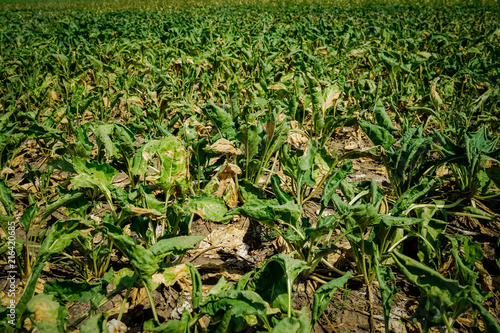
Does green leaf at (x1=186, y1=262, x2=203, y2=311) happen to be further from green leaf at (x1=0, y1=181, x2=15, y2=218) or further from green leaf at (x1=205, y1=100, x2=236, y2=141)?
green leaf at (x1=205, y1=100, x2=236, y2=141)

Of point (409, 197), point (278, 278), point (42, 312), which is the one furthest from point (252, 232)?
point (42, 312)

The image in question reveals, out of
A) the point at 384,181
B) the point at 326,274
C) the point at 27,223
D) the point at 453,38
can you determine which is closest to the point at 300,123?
the point at 384,181

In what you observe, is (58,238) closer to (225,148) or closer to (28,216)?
(28,216)

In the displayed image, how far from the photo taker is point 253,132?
2.09m

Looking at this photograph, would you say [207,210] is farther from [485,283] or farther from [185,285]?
[485,283]

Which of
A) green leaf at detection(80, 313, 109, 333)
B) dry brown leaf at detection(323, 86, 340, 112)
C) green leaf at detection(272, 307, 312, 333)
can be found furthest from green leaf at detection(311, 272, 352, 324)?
dry brown leaf at detection(323, 86, 340, 112)

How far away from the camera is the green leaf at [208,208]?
161cm

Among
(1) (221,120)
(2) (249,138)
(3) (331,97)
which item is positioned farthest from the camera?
(3) (331,97)

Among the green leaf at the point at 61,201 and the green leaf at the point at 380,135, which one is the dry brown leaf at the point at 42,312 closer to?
the green leaf at the point at 61,201

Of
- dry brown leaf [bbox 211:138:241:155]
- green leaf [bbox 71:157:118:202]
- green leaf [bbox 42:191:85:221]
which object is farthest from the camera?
dry brown leaf [bbox 211:138:241:155]

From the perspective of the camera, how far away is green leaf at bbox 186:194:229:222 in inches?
63.5

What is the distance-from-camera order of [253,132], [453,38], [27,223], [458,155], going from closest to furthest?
[27,223] → [458,155] → [253,132] → [453,38]

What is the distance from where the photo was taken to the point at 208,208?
1.65 metres

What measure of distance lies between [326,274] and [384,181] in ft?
3.87
